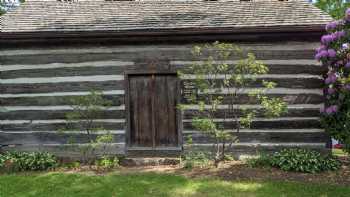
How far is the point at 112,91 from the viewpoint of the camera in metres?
8.80

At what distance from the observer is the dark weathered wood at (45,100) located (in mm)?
8789

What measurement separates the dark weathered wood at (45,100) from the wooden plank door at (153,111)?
32 cm

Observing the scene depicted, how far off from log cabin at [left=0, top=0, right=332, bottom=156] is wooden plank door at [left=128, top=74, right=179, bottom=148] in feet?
0.07

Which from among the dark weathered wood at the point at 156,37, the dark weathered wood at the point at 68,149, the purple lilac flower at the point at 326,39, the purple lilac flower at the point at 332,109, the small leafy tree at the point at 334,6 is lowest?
the dark weathered wood at the point at 68,149

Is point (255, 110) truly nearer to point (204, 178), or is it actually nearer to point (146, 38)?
point (204, 178)

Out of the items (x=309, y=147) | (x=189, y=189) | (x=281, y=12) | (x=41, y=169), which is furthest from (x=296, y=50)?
(x=41, y=169)

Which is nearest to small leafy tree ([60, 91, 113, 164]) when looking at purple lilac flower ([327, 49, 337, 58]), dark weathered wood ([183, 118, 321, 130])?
dark weathered wood ([183, 118, 321, 130])

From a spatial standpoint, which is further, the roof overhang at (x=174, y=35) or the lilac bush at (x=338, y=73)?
the roof overhang at (x=174, y=35)

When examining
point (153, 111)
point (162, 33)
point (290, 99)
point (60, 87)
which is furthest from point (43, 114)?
point (290, 99)

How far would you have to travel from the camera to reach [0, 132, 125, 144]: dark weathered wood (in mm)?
8836

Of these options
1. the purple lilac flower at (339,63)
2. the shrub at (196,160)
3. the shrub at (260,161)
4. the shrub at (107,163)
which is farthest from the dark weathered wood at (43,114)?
the purple lilac flower at (339,63)

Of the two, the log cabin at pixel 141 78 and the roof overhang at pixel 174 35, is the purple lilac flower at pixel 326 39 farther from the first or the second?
the log cabin at pixel 141 78

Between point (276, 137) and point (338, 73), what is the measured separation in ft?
6.16

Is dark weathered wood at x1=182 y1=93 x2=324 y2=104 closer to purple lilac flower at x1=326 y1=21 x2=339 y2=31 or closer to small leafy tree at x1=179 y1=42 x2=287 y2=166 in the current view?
small leafy tree at x1=179 y1=42 x2=287 y2=166
